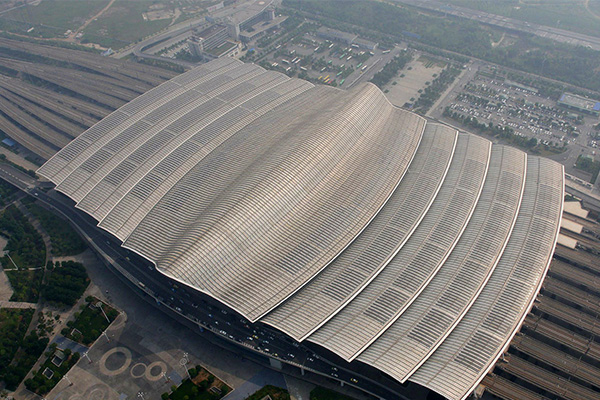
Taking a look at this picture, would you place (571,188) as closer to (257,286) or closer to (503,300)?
(503,300)

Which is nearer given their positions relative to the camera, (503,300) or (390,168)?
(503,300)

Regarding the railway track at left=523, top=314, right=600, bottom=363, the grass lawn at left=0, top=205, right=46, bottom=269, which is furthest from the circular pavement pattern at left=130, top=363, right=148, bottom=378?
the railway track at left=523, top=314, right=600, bottom=363

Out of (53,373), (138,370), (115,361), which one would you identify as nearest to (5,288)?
(53,373)

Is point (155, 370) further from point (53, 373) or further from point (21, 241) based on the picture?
point (21, 241)

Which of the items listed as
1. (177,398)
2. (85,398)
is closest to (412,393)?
(177,398)

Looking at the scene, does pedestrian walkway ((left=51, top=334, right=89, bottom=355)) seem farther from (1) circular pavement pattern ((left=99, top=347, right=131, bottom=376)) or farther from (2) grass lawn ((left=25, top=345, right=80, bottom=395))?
(1) circular pavement pattern ((left=99, top=347, right=131, bottom=376))
